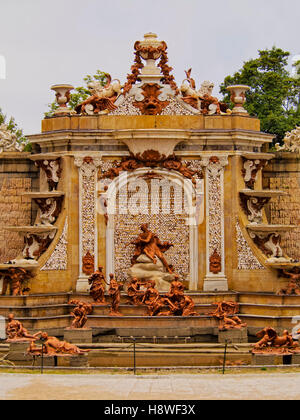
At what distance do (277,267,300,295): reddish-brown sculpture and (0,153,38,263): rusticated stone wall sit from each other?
25.2 ft

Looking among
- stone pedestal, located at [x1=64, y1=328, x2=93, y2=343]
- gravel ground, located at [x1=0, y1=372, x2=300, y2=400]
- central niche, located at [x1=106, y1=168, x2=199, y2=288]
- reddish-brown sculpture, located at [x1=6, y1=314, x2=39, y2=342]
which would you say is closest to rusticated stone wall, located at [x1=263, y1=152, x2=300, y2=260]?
central niche, located at [x1=106, y1=168, x2=199, y2=288]

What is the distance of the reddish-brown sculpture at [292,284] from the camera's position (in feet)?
108

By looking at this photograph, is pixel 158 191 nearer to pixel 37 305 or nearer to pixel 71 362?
pixel 37 305

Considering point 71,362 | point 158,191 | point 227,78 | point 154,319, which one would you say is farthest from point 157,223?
point 227,78

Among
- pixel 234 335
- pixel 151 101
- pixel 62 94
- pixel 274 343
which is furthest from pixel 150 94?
pixel 274 343

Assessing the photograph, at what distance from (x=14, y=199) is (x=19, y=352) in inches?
318

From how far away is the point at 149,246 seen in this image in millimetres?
33906

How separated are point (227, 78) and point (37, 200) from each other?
18.5 meters

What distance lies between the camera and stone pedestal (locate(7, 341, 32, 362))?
28422mm

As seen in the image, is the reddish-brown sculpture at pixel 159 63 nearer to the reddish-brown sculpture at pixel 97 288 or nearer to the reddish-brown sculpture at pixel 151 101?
the reddish-brown sculpture at pixel 151 101

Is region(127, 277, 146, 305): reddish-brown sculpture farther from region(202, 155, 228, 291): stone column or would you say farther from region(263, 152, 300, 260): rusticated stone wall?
region(263, 152, 300, 260): rusticated stone wall

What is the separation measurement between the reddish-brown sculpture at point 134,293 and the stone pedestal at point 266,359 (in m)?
5.73

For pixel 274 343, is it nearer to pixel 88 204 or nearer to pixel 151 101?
pixel 88 204

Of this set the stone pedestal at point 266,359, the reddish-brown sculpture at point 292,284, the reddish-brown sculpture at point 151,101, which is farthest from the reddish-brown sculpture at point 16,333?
the reddish-brown sculpture at point 151,101
